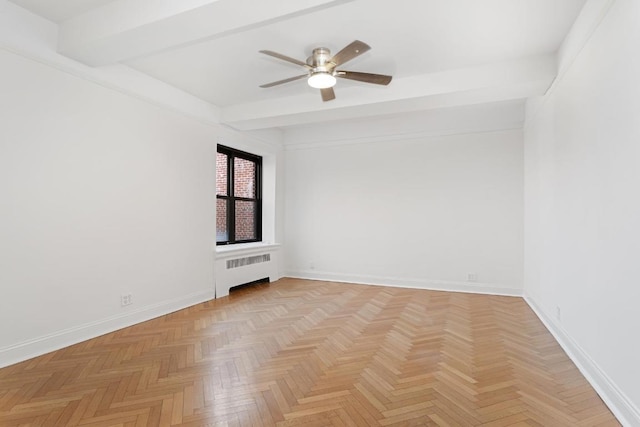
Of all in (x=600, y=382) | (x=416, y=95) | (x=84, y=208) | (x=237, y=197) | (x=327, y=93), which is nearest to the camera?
(x=600, y=382)

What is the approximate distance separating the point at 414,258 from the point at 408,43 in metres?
3.40

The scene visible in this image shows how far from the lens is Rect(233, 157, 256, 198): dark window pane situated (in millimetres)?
Result: 5762

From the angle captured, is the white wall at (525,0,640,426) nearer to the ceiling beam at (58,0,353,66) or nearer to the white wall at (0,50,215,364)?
the ceiling beam at (58,0,353,66)

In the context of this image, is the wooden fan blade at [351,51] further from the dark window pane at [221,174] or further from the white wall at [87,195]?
the dark window pane at [221,174]

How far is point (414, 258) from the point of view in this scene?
5465mm

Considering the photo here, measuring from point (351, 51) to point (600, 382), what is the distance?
111 inches

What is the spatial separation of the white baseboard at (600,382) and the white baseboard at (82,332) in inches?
157

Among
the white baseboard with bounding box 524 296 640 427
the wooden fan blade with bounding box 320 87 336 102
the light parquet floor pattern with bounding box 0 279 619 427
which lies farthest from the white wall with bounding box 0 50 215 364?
the white baseboard with bounding box 524 296 640 427

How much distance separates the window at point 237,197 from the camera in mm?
5422

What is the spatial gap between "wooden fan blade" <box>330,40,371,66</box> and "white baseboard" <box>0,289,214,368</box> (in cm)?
321

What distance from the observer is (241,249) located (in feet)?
16.9

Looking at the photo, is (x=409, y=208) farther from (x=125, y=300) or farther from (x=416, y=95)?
(x=125, y=300)

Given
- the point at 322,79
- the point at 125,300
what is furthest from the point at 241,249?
the point at 322,79

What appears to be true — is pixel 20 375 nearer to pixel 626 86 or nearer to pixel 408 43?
pixel 408 43
